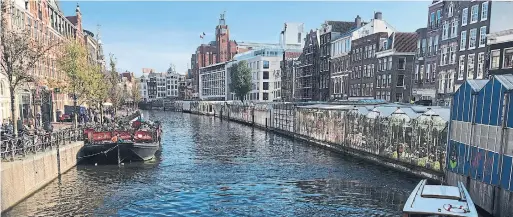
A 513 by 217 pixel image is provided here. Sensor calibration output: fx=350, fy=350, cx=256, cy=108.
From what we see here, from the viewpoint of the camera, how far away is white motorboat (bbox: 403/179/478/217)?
500 inches

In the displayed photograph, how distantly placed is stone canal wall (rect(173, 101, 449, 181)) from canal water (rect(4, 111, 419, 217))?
1.47 m

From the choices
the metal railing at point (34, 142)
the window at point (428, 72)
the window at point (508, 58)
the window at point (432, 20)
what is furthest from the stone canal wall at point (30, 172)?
the window at point (432, 20)

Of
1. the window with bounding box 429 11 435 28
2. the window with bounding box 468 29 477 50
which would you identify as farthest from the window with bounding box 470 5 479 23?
the window with bounding box 429 11 435 28

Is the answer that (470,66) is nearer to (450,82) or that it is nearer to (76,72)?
(450,82)

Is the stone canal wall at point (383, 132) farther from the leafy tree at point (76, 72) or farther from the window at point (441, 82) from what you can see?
the leafy tree at point (76, 72)

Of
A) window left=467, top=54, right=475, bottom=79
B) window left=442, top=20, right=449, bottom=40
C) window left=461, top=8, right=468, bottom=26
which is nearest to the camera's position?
window left=467, top=54, right=475, bottom=79

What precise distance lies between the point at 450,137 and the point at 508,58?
2481cm

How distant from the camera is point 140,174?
2647 cm

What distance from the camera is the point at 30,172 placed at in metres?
19.9

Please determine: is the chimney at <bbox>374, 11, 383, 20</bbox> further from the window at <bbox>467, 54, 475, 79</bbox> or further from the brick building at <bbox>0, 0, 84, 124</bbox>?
the brick building at <bbox>0, 0, 84, 124</bbox>

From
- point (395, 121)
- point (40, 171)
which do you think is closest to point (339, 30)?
point (395, 121)

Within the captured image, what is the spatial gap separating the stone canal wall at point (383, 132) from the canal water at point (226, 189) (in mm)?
1466

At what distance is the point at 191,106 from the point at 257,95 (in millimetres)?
28655

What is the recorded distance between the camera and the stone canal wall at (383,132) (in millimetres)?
24328
